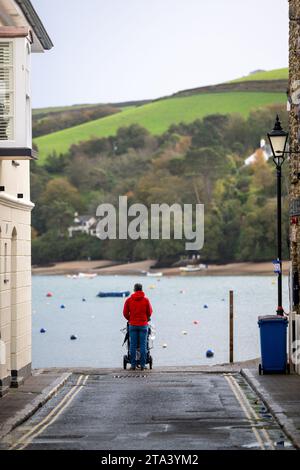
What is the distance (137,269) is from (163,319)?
83423 mm

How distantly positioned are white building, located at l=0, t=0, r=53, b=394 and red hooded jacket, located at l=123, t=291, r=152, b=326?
2.43 m

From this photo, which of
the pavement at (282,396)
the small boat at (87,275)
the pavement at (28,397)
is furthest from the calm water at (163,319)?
the pavement at (282,396)

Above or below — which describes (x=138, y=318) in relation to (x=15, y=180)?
below

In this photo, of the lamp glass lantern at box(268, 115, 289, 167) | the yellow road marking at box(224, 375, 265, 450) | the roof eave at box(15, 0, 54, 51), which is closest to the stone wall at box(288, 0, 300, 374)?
the lamp glass lantern at box(268, 115, 289, 167)

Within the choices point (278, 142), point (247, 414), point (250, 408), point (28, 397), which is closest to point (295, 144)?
point (278, 142)

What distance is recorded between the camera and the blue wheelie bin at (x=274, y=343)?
82.6 ft

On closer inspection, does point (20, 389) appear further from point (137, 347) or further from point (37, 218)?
point (37, 218)

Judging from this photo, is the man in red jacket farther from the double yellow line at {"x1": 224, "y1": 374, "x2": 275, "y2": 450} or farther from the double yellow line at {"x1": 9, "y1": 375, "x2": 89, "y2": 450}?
the double yellow line at {"x1": 9, "y1": 375, "x2": 89, "y2": 450}

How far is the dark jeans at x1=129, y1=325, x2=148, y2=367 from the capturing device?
2844cm

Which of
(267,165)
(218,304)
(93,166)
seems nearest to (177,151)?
(93,166)

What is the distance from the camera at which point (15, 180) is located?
24953 millimetres

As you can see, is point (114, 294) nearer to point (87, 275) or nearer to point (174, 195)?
point (174, 195)
